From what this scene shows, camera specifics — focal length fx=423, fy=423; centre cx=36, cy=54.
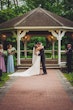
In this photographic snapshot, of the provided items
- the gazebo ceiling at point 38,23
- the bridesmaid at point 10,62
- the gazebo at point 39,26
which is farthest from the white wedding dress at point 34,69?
the gazebo ceiling at point 38,23

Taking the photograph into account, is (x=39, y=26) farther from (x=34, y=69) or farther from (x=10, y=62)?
(x=34, y=69)

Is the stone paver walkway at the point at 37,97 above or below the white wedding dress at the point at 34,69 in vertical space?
above

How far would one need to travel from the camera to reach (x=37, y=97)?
13.3 meters

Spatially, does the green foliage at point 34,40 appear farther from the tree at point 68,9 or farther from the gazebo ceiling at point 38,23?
the gazebo ceiling at point 38,23

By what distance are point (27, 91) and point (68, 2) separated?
29.9 meters

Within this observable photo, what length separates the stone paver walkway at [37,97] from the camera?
11.5 m

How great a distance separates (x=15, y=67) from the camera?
27.5 meters

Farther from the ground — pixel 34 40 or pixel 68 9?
pixel 68 9

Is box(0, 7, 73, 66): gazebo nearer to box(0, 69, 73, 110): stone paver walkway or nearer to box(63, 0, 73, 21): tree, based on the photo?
box(0, 69, 73, 110): stone paver walkway

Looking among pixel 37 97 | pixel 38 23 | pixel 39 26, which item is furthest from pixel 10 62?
pixel 37 97

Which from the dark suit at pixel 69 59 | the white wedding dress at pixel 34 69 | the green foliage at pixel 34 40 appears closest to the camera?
the white wedding dress at pixel 34 69

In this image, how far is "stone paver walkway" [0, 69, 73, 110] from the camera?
11.5 metres

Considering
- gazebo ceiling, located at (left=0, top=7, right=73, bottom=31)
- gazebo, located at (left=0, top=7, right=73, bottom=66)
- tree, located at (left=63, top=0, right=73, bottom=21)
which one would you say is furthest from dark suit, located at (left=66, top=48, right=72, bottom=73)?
tree, located at (left=63, top=0, right=73, bottom=21)

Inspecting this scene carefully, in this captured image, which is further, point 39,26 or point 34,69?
point 39,26
